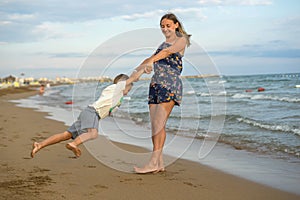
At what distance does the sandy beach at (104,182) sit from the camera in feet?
12.0

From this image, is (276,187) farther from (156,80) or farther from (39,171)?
(39,171)

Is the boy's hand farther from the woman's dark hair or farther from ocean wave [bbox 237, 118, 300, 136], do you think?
ocean wave [bbox 237, 118, 300, 136]

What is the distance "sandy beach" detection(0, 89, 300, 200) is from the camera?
3.67 metres

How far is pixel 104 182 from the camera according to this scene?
4105mm

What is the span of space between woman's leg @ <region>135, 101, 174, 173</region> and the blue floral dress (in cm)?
9

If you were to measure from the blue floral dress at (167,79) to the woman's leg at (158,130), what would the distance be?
0.28 ft

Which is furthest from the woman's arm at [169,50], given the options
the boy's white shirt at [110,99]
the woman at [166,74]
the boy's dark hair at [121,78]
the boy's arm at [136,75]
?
the boy's white shirt at [110,99]

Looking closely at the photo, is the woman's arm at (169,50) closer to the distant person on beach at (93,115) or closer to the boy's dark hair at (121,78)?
the distant person on beach at (93,115)

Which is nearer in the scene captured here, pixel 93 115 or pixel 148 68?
pixel 148 68

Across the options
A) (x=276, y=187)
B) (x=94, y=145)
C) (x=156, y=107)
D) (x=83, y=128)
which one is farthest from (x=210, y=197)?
(x=94, y=145)

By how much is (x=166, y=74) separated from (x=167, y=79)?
2.5 inches

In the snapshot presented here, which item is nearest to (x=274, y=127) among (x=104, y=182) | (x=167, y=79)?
(x=167, y=79)

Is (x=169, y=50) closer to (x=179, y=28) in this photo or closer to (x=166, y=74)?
(x=166, y=74)

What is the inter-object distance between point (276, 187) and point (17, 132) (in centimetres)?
553
